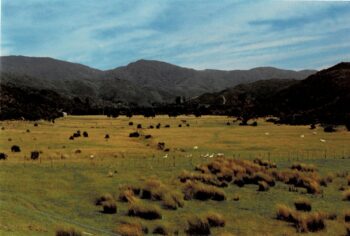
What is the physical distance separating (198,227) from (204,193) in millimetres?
7096

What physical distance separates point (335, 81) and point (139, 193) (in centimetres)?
14125

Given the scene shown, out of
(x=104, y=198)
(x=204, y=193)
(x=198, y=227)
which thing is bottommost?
(x=198, y=227)

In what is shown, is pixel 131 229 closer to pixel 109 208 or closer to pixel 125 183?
pixel 109 208

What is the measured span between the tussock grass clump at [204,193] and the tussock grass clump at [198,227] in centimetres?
602

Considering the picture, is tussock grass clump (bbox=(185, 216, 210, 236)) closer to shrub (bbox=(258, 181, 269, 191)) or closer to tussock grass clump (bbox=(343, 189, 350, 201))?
shrub (bbox=(258, 181, 269, 191))

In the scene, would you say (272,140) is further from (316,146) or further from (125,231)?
(125,231)

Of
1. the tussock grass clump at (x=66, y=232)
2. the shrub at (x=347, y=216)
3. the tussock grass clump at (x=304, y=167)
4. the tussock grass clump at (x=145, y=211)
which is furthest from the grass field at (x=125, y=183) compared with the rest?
the tussock grass clump at (x=66, y=232)

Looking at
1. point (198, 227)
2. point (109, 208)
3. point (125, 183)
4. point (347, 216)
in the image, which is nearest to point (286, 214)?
point (347, 216)

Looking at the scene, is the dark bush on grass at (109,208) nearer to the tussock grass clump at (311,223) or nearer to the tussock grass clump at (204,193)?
the tussock grass clump at (204,193)

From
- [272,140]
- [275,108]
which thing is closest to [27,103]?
[275,108]

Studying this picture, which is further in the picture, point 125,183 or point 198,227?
point 125,183

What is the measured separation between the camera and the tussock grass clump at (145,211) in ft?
71.8

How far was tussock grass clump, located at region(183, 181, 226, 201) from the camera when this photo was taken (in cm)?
2630

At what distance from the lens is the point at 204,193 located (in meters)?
26.7
